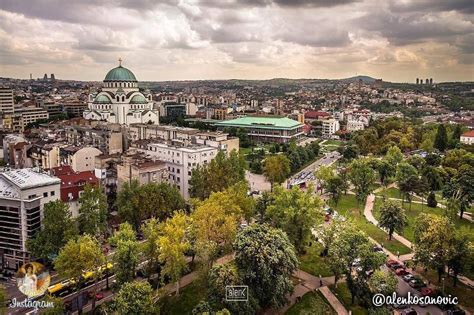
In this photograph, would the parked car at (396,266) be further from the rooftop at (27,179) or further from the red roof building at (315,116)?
the red roof building at (315,116)

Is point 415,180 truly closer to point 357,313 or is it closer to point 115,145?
point 357,313

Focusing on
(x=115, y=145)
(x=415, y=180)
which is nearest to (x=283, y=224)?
(x=415, y=180)

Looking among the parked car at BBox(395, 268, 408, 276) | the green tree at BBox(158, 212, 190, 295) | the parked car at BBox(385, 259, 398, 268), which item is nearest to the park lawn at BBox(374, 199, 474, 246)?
the parked car at BBox(385, 259, 398, 268)

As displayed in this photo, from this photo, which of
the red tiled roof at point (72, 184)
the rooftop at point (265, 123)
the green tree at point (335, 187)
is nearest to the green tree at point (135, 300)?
the red tiled roof at point (72, 184)

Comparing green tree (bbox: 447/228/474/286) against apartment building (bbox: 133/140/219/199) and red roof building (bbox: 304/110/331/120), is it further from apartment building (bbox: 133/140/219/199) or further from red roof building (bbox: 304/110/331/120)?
red roof building (bbox: 304/110/331/120)

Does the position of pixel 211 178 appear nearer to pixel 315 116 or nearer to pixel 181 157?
pixel 181 157
